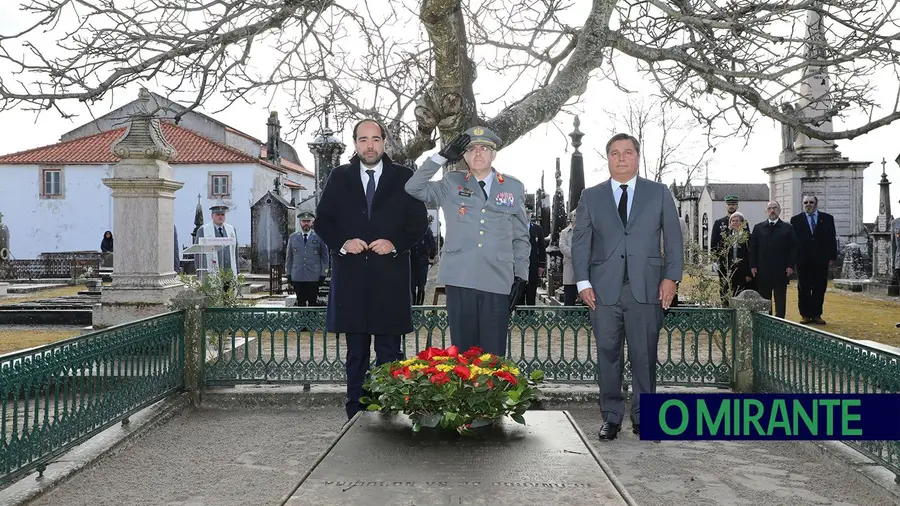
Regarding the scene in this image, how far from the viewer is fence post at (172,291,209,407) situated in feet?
26.2

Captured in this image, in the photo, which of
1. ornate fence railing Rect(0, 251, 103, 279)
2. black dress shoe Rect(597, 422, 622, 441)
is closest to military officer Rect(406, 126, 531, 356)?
black dress shoe Rect(597, 422, 622, 441)

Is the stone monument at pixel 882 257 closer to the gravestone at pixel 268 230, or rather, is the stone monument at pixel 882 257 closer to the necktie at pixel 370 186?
the necktie at pixel 370 186

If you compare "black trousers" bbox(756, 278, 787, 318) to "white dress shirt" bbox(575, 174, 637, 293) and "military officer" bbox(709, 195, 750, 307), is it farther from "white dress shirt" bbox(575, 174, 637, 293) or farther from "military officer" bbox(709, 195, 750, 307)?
"white dress shirt" bbox(575, 174, 637, 293)

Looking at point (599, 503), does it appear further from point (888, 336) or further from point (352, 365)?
point (888, 336)

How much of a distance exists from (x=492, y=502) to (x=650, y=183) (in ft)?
12.1

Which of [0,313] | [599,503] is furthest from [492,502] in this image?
[0,313]

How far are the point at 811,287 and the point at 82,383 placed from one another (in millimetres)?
12406

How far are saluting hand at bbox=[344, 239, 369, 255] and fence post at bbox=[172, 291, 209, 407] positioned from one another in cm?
265

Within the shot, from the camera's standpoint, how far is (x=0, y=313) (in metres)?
16.0

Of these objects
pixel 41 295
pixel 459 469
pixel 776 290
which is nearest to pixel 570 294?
pixel 776 290

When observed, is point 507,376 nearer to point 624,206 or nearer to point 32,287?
point 624,206

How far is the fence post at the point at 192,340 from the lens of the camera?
26.2ft

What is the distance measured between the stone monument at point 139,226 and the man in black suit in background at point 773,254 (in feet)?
29.3

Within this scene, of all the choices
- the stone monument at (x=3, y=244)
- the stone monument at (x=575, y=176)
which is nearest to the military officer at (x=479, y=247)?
the stone monument at (x=575, y=176)
